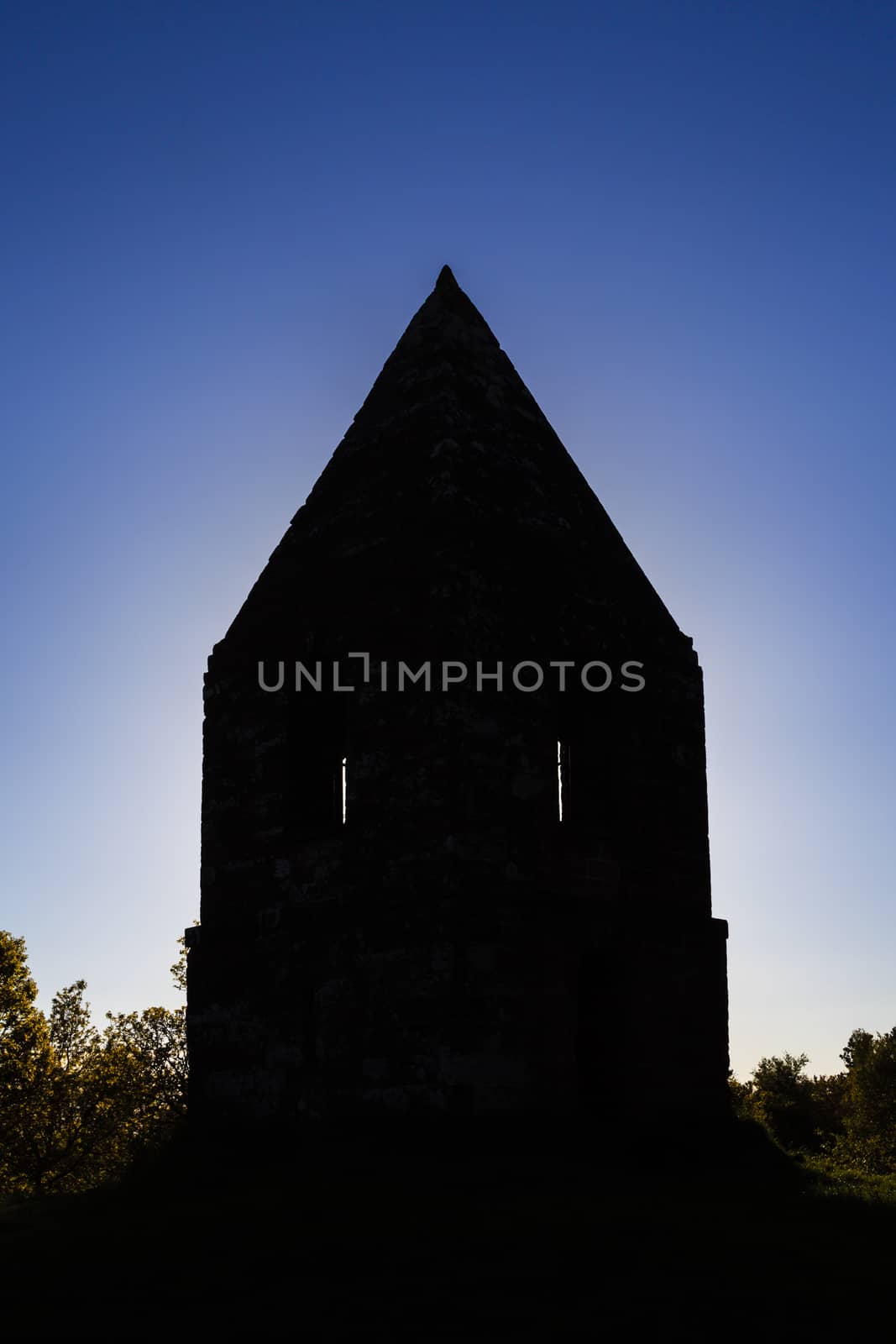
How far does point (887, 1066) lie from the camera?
4603 centimetres

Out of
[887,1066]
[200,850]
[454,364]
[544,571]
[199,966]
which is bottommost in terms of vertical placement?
[887,1066]

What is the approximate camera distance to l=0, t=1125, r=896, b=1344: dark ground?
640 centimetres

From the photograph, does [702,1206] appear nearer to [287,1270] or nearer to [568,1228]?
[568,1228]

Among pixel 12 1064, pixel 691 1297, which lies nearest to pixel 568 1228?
pixel 691 1297

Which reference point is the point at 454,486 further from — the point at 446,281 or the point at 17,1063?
the point at 17,1063

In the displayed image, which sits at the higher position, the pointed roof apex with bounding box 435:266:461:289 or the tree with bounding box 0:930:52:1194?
the pointed roof apex with bounding box 435:266:461:289

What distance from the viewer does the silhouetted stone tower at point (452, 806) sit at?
9.91 meters

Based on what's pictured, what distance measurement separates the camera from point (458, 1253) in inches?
288

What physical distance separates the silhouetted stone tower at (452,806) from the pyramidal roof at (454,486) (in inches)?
→ 1.4

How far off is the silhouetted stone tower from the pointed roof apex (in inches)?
34.4

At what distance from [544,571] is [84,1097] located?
984 inches

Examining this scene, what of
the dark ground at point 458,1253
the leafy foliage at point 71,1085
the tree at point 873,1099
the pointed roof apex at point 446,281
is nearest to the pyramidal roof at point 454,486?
the pointed roof apex at point 446,281

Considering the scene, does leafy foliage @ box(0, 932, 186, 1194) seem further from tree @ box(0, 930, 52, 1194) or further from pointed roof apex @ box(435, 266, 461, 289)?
pointed roof apex @ box(435, 266, 461, 289)

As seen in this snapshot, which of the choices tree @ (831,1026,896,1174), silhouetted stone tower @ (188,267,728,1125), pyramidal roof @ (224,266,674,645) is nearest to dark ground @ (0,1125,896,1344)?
silhouetted stone tower @ (188,267,728,1125)
